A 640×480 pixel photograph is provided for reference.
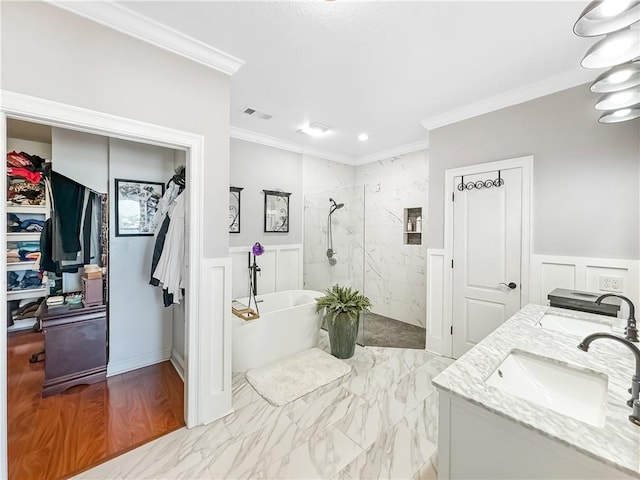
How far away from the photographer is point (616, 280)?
2.13m

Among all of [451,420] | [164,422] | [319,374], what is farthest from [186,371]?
[451,420]

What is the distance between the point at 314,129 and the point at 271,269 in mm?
1946

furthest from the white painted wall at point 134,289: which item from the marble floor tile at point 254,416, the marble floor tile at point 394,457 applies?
the marble floor tile at point 394,457

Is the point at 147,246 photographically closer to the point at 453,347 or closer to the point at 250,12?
the point at 250,12

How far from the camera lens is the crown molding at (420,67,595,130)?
2.25 m

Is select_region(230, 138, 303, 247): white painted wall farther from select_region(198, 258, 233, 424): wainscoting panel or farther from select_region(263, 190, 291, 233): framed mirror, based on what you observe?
select_region(198, 258, 233, 424): wainscoting panel

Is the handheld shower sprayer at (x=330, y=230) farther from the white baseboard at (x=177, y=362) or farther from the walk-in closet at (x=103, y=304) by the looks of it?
the white baseboard at (x=177, y=362)

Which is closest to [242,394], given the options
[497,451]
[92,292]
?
[92,292]

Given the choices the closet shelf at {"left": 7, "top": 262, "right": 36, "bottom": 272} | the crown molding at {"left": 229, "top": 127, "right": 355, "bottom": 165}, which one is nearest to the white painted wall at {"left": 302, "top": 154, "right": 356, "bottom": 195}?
the crown molding at {"left": 229, "top": 127, "right": 355, "bottom": 165}

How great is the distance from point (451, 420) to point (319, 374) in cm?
185

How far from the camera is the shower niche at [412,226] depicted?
4156 millimetres

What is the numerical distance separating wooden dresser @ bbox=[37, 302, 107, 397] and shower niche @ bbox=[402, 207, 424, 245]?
3.85m

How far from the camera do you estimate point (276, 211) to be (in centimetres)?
395

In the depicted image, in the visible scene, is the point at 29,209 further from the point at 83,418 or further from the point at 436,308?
the point at 436,308
